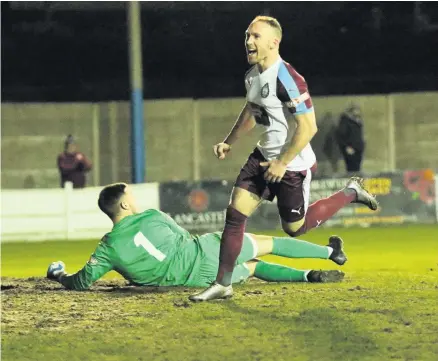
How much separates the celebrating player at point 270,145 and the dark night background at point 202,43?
21431 mm

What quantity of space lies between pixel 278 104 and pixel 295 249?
1.75m

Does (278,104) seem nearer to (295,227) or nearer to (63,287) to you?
(295,227)

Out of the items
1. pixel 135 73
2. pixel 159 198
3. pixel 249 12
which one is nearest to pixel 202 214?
pixel 159 198

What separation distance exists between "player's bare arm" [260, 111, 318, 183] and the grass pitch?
95 centimetres

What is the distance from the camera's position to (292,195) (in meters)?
7.79

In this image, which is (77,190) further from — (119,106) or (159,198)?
(119,106)

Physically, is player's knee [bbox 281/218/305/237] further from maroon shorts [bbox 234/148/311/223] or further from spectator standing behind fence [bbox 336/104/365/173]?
spectator standing behind fence [bbox 336/104/365/173]

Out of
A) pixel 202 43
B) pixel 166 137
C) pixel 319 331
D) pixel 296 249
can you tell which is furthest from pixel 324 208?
pixel 202 43

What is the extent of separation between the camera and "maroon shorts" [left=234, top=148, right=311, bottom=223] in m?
7.67

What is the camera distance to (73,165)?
18656mm

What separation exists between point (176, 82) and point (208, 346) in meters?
23.8

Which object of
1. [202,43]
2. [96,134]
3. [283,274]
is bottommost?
[283,274]

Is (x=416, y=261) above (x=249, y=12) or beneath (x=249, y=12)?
beneath

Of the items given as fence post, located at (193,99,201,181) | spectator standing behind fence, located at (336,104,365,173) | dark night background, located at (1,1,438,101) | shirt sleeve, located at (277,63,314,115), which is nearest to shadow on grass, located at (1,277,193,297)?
shirt sleeve, located at (277,63,314,115)
